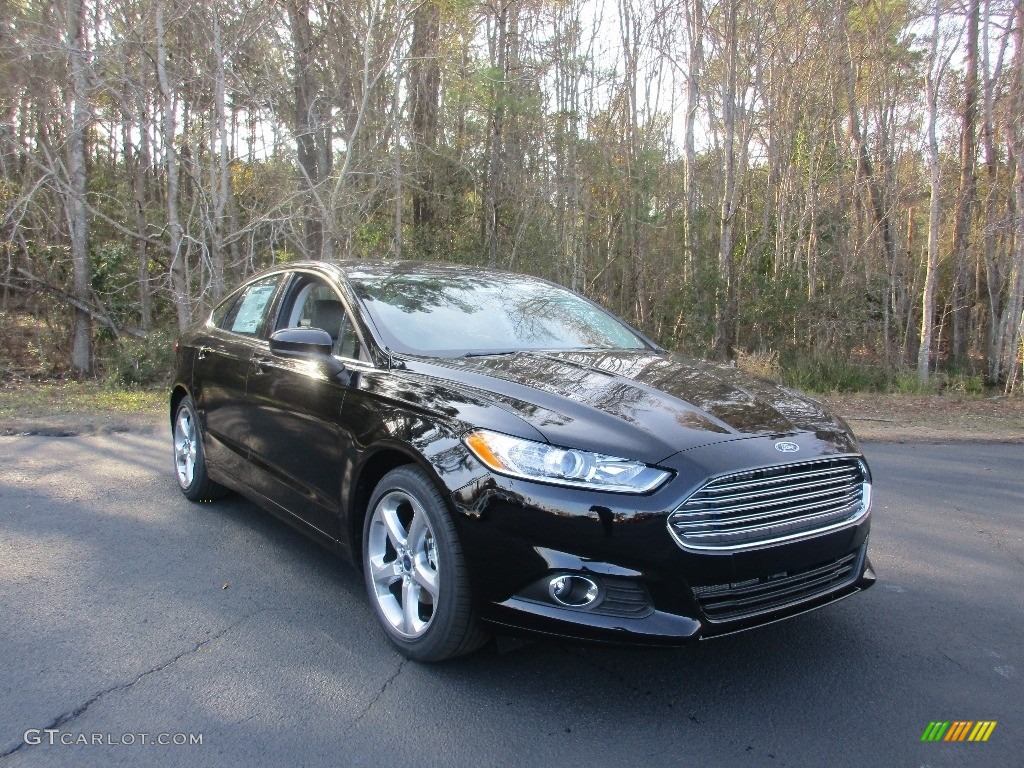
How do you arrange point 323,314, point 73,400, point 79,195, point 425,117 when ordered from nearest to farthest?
point 323,314, point 73,400, point 79,195, point 425,117

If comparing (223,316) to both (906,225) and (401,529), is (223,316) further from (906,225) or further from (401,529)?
(906,225)

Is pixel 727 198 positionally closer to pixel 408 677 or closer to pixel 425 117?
pixel 425 117

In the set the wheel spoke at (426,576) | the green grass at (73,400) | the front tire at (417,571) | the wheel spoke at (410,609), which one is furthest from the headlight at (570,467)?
the green grass at (73,400)

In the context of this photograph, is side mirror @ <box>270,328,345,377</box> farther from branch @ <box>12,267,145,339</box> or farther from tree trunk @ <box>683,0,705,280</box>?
tree trunk @ <box>683,0,705,280</box>

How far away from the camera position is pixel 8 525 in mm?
4730

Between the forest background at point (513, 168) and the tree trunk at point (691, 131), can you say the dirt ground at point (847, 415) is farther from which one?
the tree trunk at point (691, 131)

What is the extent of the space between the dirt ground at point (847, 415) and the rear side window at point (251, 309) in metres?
3.37

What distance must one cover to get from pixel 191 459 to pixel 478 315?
2.46 meters

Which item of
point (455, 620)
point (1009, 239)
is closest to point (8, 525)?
point (455, 620)

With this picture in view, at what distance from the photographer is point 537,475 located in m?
2.71

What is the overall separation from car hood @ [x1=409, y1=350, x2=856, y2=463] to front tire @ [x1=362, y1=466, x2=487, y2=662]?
498 millimetres

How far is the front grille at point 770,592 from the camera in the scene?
2699 millimetres

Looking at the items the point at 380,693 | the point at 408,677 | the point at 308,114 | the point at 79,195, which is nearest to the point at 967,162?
the point at 308,114

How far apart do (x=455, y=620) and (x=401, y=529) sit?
1.74 ft
